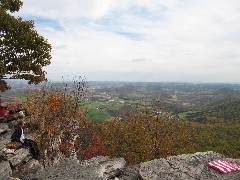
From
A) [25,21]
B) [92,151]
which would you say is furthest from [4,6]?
[92,151]

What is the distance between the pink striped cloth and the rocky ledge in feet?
0.68

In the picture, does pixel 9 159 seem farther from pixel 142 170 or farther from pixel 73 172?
pixel 142 170

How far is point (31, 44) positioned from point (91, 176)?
32.2ft

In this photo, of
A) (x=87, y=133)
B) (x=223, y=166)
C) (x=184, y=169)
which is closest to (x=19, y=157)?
(x=184, y=169)

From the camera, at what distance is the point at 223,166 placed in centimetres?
1359

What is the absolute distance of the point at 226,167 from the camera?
44.1 ft

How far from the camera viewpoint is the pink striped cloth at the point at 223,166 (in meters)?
13.1

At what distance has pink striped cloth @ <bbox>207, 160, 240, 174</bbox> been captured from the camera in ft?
43.1

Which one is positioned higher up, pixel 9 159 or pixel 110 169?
pixel 9 159

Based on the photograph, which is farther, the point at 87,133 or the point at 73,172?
the point at 87,133

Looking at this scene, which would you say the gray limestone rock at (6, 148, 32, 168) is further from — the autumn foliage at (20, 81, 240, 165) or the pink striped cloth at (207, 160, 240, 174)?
the pink striped cloth at (207, 160, 240, 174)

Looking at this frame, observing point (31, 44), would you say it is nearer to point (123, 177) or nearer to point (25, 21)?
point (25, 21)

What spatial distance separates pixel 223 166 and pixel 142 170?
14.6 feet

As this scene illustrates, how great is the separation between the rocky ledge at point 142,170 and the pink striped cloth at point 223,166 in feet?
0.68
